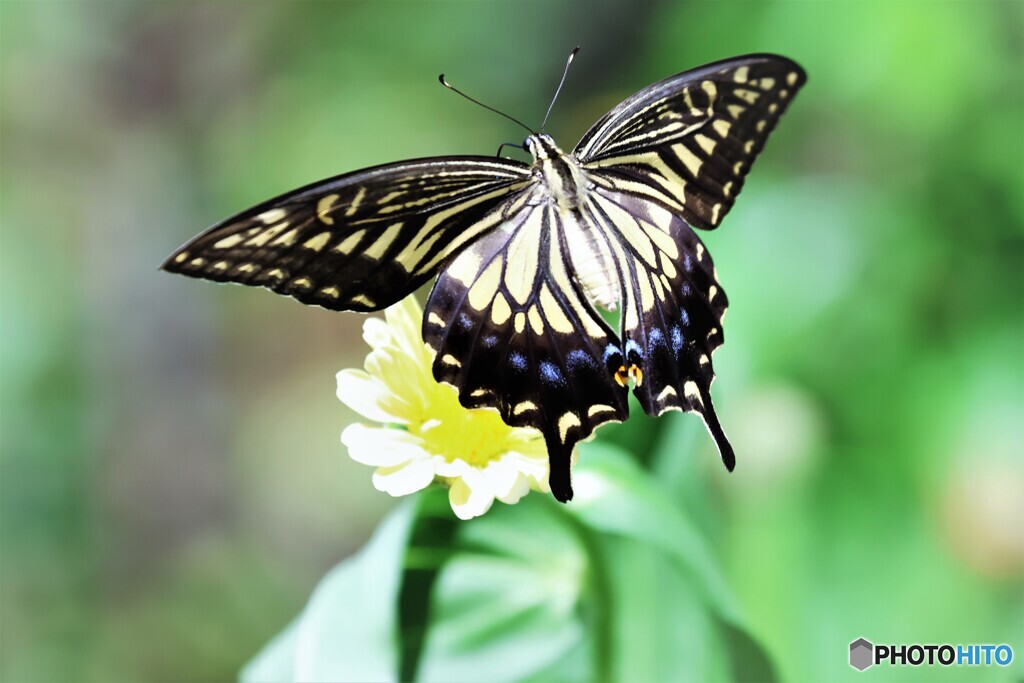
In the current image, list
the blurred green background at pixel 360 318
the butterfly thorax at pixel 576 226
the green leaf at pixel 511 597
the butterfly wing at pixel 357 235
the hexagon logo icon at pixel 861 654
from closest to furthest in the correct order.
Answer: the butterfly wing at pixel 357 235 < the butterfly thorax at pixel 576 226 < the green leaf at pixel 511 597 < the hexagon logo icon at pixel 861 654 < the blurred green background at pixel 360 318

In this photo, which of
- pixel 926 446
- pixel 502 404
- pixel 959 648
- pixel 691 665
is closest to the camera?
pixel 502 404

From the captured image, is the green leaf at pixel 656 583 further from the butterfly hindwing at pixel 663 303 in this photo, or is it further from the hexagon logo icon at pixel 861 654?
the hexagon logo icon at pixel 861 654

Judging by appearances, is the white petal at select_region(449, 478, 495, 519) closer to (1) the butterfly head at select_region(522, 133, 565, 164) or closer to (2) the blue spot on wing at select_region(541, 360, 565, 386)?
(2) the blue spot on wing at select_region(541, 360, 565, 386)

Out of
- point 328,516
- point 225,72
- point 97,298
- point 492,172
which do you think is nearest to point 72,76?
point 225,72

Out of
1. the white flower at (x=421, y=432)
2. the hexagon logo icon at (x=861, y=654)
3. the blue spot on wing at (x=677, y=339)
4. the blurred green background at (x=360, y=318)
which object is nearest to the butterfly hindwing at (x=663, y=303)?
the blue spot on wing at (x=677, y=339)

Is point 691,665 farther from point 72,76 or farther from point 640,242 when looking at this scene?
point 72,76

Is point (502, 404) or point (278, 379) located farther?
point (278, 379)

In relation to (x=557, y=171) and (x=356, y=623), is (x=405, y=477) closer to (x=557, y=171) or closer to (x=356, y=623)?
(x=356, y=623)
